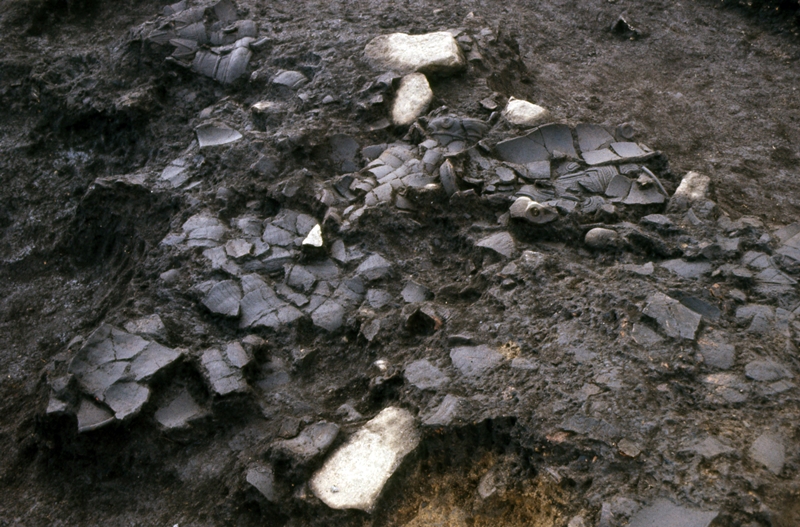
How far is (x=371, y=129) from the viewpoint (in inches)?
126

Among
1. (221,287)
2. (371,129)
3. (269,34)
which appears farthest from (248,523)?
(269,34)

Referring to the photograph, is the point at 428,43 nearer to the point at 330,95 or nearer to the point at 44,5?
the point at 330,95

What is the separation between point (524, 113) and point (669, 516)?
1.93 m

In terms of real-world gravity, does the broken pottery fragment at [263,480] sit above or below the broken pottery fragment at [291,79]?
below

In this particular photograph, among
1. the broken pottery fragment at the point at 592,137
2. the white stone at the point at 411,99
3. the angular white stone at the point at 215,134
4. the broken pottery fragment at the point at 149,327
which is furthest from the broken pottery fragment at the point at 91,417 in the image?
the broken pottery fragment at the point at 592,137

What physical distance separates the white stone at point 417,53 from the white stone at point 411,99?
0.28 ft

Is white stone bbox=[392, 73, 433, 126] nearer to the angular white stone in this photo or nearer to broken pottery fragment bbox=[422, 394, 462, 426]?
the angular white stone

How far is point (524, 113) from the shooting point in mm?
3062

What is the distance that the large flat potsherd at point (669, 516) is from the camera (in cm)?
162

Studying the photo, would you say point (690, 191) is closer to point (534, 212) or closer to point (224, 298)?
point (534, 212)

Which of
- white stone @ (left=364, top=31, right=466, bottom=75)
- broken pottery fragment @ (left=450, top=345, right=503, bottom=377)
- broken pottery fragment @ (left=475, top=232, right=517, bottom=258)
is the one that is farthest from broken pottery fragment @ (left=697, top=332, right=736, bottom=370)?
white stone @ (left=364, top=31, right=466, bottom=75)

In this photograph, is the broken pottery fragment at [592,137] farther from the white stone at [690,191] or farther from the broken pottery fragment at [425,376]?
the broken pottery fragment at [425,376]

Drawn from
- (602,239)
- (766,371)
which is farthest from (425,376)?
(766,371)

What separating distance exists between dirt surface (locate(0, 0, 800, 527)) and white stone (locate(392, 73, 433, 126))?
0.07 metres
